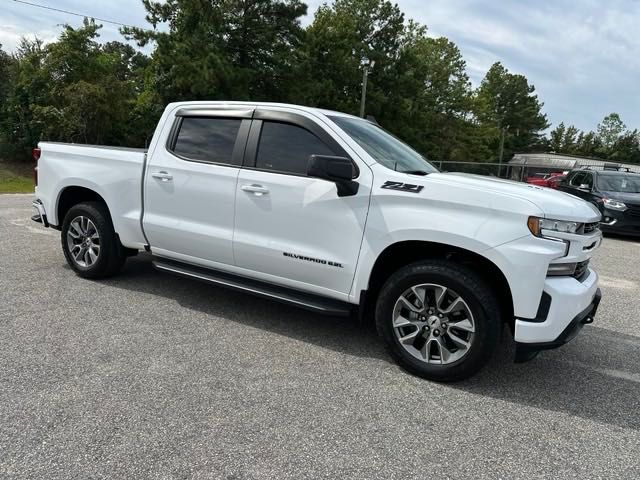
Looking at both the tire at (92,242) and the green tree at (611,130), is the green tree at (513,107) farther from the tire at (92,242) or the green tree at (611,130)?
the tire at (92,242)

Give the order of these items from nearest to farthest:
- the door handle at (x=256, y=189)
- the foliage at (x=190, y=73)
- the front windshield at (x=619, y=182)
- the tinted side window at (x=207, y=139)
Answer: the door handle at (x=256, y=189)
the tinted side window at (x=207, y=139)
the front windshield at (x=619, y=182)
the foliage at (x=190, y=73)

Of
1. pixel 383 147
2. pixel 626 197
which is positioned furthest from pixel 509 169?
pixel 383 147

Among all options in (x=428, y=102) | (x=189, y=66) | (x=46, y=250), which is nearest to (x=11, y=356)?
(x=46, y=250)

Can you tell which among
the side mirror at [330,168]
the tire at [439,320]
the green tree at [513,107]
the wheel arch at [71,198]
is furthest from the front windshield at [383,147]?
the green tree at [513,107]

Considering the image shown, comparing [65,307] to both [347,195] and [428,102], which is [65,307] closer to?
[347,195]

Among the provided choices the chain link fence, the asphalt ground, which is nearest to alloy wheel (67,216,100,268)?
the asphalt ground

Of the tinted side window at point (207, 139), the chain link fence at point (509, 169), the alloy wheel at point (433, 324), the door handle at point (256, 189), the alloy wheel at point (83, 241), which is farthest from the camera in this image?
the chain link fence at point (509, 169)

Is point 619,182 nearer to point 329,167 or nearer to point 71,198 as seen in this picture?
point 329,167

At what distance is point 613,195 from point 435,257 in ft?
33.4

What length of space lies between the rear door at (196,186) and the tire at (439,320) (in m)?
1.55

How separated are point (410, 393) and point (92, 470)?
1943 mm

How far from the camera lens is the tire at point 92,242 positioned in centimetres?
521

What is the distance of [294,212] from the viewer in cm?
395

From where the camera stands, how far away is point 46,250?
668 cm
